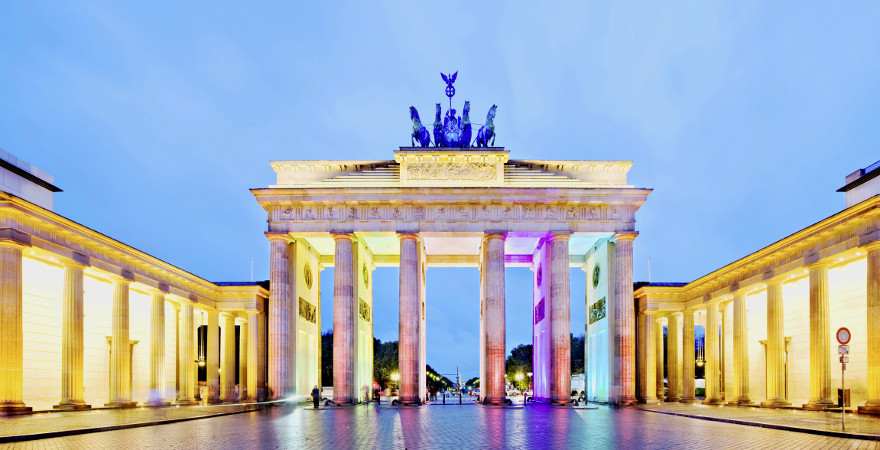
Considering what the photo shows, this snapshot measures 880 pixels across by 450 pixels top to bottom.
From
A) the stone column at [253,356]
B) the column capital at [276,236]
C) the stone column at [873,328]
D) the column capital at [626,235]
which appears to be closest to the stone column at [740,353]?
the column capital at [626,235]

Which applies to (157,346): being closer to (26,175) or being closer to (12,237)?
(26,175)

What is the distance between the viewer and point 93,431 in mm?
23422

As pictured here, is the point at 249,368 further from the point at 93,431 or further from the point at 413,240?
the point at 93,431

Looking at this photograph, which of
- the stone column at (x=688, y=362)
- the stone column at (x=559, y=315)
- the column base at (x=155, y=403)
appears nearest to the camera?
the column base at (x=155, y=403)

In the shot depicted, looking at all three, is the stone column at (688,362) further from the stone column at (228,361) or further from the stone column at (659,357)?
the stone column at (228,361)

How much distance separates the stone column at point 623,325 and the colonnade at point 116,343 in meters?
22.7

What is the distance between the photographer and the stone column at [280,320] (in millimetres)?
50156

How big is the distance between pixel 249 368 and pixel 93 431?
31.0 m

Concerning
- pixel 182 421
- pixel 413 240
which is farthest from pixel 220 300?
pixel 182 421

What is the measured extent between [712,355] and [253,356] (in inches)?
1195

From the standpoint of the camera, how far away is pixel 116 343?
1677 inches

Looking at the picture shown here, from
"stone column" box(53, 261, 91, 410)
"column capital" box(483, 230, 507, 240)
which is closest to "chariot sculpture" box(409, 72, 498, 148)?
"column capital" box(483, 230, 507, 240)

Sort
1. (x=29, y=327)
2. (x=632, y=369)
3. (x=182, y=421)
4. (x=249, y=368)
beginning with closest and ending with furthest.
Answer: (x=182, y=421)
(x=29, y=327)
(x=632, y=369)
(x=249, y=368)

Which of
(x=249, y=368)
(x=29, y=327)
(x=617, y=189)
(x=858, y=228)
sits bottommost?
(x=249, y=368)
